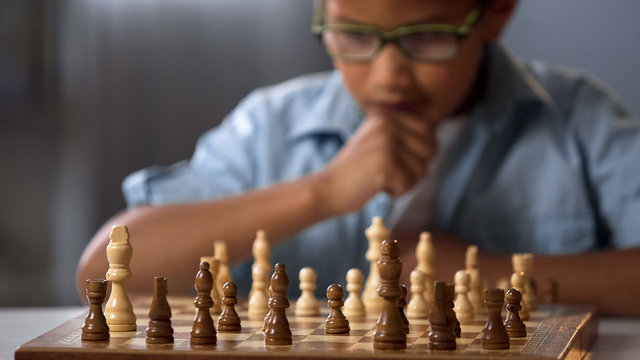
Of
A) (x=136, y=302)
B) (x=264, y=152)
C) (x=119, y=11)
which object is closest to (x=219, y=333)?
(x=136, y=302)

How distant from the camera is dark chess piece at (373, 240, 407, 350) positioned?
110 centimetres

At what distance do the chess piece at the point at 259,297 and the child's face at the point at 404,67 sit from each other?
57cm

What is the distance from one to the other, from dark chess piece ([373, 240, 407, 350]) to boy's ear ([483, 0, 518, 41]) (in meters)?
1.13

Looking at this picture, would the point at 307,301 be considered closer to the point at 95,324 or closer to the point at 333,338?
the point at 333,338

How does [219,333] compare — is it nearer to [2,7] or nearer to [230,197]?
[230,197]

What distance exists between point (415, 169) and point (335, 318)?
86 centimetres

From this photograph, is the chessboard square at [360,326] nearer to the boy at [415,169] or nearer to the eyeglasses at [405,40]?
the boy at [415,169]

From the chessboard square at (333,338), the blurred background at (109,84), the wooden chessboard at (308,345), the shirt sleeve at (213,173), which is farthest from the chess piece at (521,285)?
the blurred background at (109,84)

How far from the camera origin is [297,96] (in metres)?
2.57

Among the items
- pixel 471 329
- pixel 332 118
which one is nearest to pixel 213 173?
pixel 332 118

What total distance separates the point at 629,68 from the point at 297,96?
140 centimetres

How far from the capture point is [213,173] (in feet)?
7.87

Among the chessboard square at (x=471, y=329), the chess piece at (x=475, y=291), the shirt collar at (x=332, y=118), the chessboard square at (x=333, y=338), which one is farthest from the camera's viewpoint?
the shirt collar at (x=332, y=118)

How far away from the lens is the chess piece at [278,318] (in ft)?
3.73
